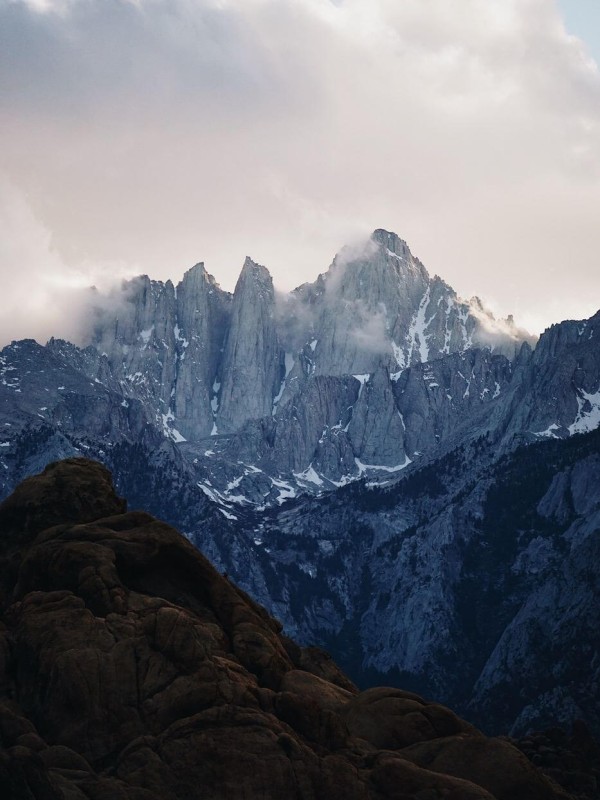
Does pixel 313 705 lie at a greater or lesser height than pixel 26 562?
lesser

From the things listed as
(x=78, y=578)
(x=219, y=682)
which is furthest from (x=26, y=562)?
(x=219, y=682)

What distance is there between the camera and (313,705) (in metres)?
60.6

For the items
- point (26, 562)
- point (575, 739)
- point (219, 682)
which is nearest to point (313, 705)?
point (219, 682)

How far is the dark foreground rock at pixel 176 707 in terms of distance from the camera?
55281 millimetres

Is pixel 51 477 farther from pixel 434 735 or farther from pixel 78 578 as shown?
pixel 434 735

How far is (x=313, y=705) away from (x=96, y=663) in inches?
401

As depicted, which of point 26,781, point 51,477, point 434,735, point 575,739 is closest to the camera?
point 26,781

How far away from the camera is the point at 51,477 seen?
81.4 metres

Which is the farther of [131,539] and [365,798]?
[131,539]

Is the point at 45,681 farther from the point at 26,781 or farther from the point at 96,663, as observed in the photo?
the point at 26,781

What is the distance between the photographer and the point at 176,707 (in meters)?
58.7

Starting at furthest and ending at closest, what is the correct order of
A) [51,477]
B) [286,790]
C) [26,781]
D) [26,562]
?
[51,477]
[26,562]
[286,790]
[26,781]

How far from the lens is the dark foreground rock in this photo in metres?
55.3

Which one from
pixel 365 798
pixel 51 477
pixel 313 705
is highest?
pixel 51 477
